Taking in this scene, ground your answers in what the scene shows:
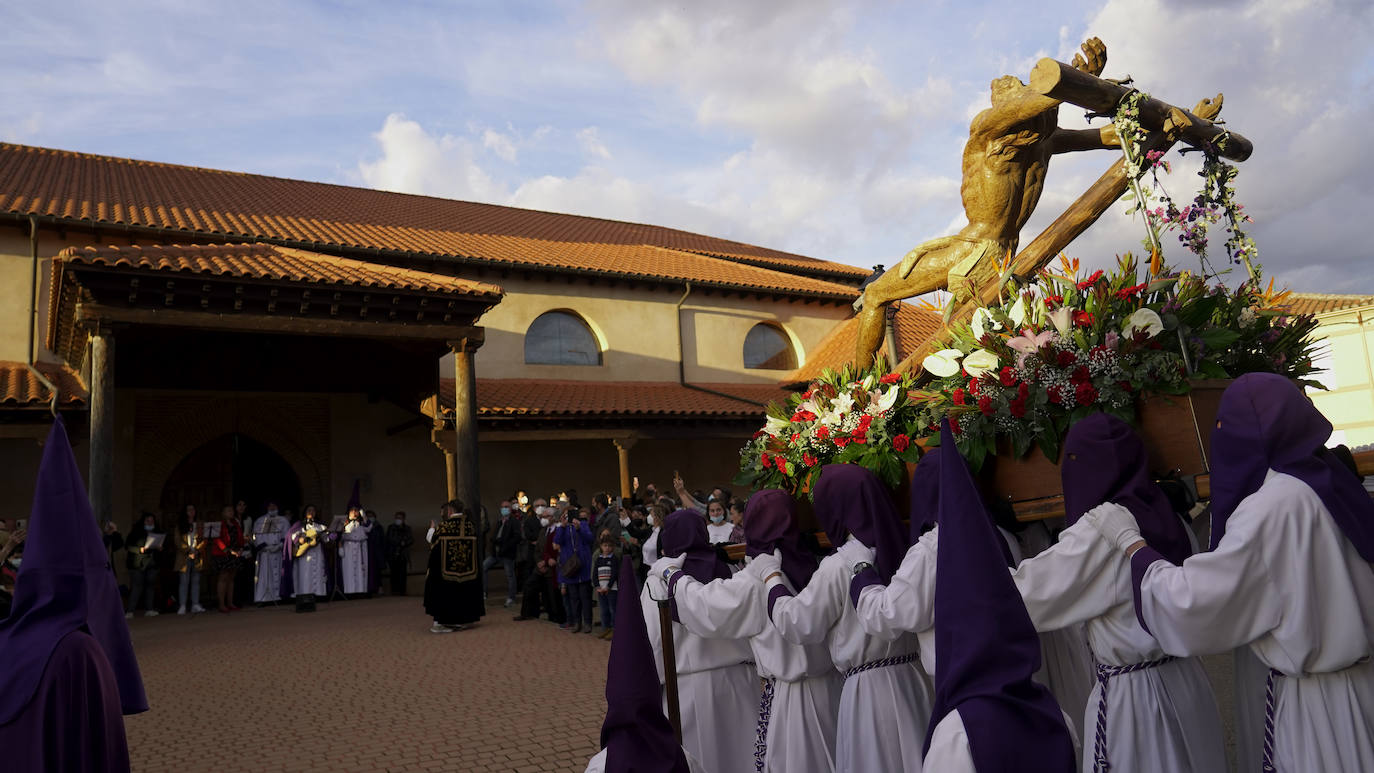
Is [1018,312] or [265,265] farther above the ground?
[265,265]

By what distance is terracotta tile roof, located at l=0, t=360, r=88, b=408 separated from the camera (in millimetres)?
13828

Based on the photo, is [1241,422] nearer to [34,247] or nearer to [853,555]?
[853,555]

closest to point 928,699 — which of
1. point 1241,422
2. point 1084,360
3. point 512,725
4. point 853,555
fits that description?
point 853,555

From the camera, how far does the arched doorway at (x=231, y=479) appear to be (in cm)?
1862

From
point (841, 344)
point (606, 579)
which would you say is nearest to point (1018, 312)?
point (606, 579)

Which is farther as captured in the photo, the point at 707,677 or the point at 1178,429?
the point at 707,677

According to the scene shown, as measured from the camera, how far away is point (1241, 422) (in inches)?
110

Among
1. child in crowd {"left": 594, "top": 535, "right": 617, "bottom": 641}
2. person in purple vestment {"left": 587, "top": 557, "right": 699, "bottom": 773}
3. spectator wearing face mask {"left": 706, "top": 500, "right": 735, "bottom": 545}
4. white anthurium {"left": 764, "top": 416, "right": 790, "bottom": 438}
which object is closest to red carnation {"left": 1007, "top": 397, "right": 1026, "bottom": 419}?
white anthurium {"left": 764, "top": 416, "right": 790, "bottom": 438}

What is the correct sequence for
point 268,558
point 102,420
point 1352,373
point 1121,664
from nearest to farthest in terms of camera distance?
point 1121,664, point 102,420, point 268,558, point 1352,373

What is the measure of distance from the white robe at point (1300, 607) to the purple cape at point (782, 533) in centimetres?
172

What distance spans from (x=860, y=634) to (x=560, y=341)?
17364mm

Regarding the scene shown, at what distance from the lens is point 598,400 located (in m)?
19.2

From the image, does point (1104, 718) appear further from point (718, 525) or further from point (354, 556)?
point (354, 556)

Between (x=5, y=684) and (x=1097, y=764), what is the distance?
3761 millimetres
